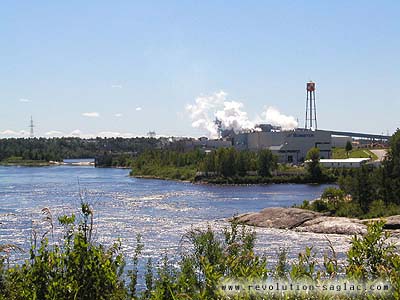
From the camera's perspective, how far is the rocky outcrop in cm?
3406

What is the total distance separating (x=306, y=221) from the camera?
37.4m

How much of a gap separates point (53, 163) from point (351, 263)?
151023mm

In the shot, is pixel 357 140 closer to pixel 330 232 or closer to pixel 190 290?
pixel 330 232

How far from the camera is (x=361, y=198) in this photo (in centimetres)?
4203

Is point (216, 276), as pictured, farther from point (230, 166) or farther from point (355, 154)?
point (355, 154)

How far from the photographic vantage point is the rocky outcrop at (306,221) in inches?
1341

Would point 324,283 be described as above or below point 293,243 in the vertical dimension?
above

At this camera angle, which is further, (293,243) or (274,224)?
(274,224)

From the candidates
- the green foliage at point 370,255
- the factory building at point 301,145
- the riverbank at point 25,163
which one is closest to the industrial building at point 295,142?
the factory building at point 301,145

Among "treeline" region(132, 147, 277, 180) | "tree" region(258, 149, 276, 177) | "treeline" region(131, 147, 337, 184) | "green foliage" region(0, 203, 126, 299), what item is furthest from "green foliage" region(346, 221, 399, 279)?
"tree" region(258, 149, 276, 177)

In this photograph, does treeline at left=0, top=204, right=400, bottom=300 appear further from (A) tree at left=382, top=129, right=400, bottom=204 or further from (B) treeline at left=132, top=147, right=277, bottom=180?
(B) treeline at left=132, top=147, right=277, bottom=180

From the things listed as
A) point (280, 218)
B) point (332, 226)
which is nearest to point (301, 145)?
point (280, 218)

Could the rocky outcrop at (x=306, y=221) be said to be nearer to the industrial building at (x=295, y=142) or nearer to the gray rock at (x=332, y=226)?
the gray rock at (x=332, y=226)

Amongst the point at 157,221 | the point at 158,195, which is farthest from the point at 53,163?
the point at 157,221
